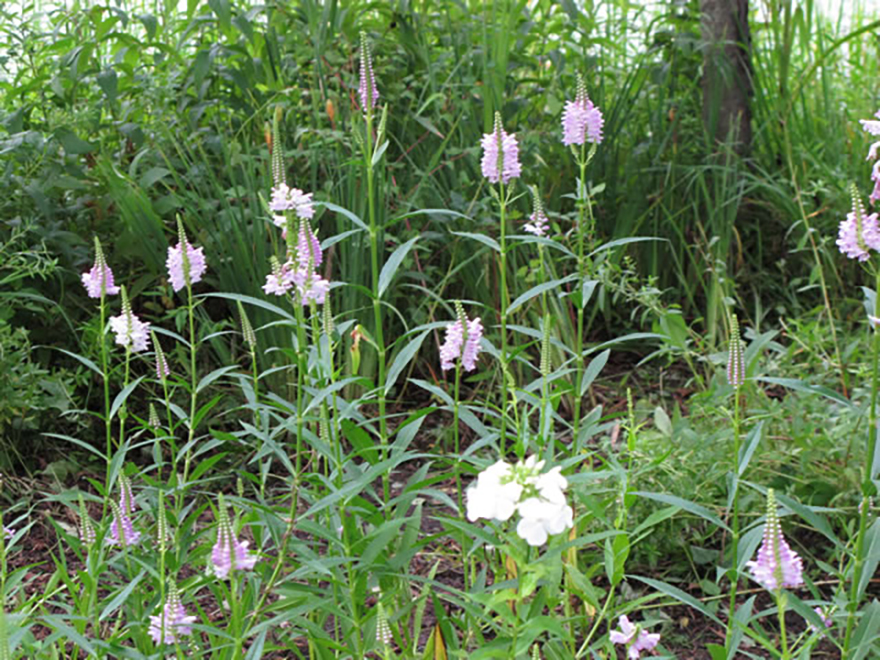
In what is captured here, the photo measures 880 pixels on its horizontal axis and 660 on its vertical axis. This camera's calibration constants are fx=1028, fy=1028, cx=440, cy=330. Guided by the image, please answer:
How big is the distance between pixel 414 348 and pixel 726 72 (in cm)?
283

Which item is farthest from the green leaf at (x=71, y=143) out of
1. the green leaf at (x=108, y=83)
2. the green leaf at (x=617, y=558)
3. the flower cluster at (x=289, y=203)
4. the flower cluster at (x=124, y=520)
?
the green leaf at (x=617, y=558)

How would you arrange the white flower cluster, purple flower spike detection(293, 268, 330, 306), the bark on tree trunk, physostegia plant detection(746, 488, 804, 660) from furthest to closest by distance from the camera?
the bark on tree trunk
purple flower spike detection(293, 268, 330, 306)
physostegia plant detection(746, 488, 804, 660)
the white flower cluster

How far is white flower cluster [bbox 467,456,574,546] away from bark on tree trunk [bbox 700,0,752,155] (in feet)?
10.7

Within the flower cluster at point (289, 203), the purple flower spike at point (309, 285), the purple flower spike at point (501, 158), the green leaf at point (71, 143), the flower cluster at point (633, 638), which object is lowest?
the flower cluster at point (633, 638)

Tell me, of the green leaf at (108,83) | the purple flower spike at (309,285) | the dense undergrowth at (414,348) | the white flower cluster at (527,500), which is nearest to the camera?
the white flower cluster at (527,500)

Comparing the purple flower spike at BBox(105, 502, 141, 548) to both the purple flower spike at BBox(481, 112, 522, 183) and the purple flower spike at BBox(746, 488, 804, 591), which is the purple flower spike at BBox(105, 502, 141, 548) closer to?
the purple flower spike at BBox(481, 112, 522, 183)

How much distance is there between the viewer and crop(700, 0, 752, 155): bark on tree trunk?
414 cm

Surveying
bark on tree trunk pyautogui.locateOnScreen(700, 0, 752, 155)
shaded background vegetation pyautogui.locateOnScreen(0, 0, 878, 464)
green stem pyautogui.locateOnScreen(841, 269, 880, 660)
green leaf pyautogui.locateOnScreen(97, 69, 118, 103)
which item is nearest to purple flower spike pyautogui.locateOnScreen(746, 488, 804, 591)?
green stem pyautogui.locateOnScreen(841, 269, 880, 660)

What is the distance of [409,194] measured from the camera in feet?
11.7

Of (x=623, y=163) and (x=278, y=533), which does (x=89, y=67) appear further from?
(x=278, y=533)

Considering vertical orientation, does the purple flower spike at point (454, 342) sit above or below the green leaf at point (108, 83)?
below

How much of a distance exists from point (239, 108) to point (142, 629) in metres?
2.32

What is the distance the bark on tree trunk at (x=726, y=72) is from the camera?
414 centimetres

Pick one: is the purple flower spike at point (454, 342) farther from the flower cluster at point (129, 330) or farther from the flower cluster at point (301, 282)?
the flower cluster at point (129, 330)
